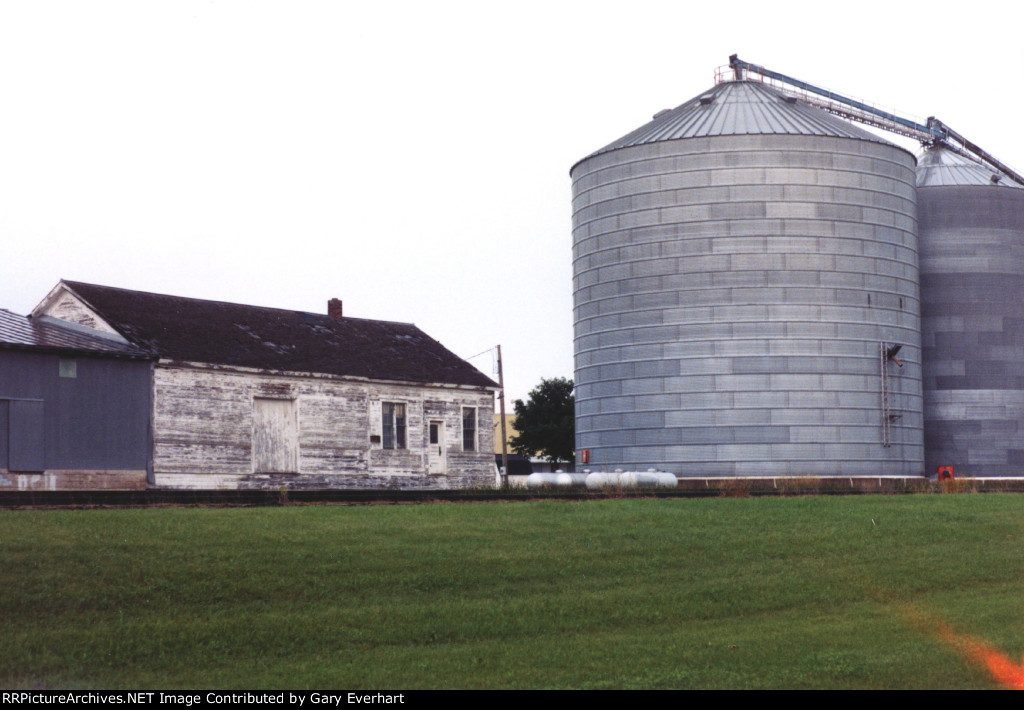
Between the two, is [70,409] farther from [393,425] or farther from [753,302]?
[753,302]

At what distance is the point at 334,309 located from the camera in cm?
4528

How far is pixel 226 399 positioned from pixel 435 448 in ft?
27.6

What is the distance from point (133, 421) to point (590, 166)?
25.7m

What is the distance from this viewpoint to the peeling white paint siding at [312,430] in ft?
113

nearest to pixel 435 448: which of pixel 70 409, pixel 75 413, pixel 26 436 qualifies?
pixel 75 413

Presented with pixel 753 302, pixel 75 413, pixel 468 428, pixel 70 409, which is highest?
pixel 753 302

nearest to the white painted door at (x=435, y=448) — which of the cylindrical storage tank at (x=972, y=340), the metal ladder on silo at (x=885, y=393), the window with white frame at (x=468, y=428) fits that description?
the window with white frame at (x=468, y=428)

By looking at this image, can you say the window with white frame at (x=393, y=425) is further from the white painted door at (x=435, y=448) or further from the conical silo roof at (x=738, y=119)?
the conical silo roof at (x=738, y=119)

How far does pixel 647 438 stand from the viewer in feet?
158

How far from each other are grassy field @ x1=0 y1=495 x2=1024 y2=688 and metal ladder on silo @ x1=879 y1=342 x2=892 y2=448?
23446 mm

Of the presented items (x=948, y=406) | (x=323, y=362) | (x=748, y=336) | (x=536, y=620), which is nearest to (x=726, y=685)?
(x=536, y=620)

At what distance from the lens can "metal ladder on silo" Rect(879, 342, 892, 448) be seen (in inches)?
1905

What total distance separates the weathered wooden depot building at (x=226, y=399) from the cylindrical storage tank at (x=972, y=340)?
2310 cm
